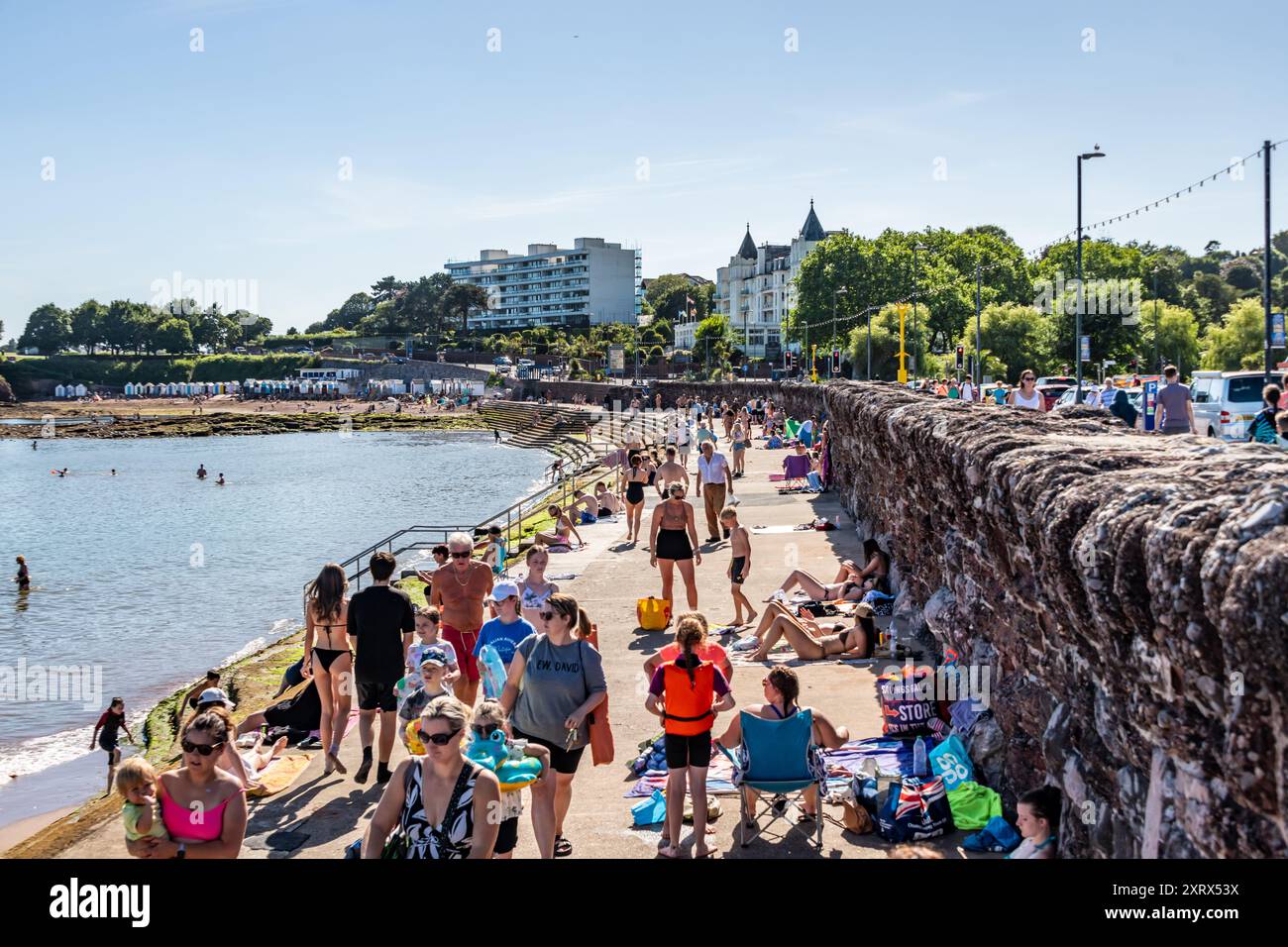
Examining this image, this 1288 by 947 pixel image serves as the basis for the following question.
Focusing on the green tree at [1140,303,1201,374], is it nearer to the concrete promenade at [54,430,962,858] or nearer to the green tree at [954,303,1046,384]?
the green tree at [954,303,1046,384]

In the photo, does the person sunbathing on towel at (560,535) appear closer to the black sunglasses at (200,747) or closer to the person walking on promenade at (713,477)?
the person walking on promenade at (713,477)

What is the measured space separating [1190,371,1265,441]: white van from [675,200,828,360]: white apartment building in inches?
4704

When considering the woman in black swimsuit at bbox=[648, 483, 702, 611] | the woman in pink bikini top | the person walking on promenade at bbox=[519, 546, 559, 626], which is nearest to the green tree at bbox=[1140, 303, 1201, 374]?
the woman in black swimsuit at bbox=[648, 483, 702, 611]

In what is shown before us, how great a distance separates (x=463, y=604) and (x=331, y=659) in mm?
1138

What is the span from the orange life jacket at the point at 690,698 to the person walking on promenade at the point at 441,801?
2.07m

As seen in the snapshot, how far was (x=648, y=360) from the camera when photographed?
5453 inches

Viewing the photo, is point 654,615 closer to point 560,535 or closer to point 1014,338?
point 560,535

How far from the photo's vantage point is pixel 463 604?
9555 mm

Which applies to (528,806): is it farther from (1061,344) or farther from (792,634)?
(1061,344)

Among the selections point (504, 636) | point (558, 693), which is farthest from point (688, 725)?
point (504, 636)

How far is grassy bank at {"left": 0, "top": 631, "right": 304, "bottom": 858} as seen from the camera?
10805 mm

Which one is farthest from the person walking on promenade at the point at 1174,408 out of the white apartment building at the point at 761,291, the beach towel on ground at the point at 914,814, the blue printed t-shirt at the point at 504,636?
the white apartment building at the point at 761,291
